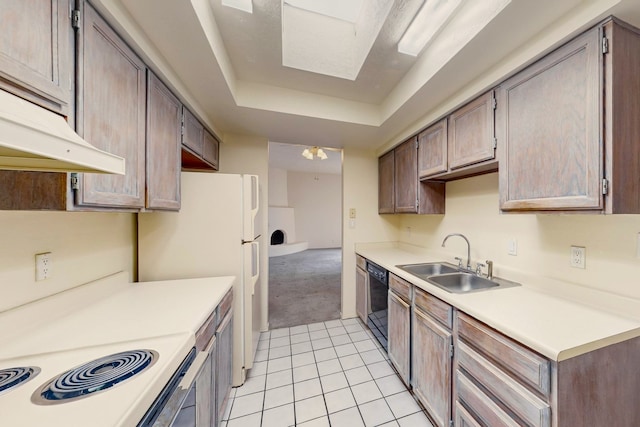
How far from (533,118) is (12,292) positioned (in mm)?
2524

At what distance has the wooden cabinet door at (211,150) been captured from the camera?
2.09 m

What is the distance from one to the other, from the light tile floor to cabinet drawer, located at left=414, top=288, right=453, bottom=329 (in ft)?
2.33

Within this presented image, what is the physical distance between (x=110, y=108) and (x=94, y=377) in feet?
3.37

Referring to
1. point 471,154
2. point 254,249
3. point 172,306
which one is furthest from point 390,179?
point 172,306

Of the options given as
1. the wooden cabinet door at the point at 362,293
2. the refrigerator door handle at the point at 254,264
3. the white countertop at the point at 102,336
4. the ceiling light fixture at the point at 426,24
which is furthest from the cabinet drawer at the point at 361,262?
the ceiling light fixture at the point at 426,24

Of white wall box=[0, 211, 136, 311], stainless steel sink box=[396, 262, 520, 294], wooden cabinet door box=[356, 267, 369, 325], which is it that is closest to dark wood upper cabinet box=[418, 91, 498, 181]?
stainless steel sink box=[396, 262, 520, 294]

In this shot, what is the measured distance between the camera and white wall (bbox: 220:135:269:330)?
2518 mm

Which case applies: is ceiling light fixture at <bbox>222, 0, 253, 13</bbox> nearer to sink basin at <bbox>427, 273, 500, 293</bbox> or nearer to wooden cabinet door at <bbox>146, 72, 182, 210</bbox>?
wooden cabinet door at <bbox>146, 72, 182, 210</bbox>

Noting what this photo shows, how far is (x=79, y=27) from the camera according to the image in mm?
828

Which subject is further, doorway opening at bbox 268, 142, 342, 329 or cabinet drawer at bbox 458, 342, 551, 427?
doorway opening at bbox 268, 142, 342, 329

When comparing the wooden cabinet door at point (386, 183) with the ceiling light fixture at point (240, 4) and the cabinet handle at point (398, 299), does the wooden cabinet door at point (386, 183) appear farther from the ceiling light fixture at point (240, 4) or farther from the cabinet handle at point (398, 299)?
the ceiling light fixture at point (240, 4)

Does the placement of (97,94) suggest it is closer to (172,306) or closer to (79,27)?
(79,27)

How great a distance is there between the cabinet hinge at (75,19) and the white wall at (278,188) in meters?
6.50

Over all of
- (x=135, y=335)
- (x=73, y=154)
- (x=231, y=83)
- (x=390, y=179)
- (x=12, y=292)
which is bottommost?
(x=135, y=335)
